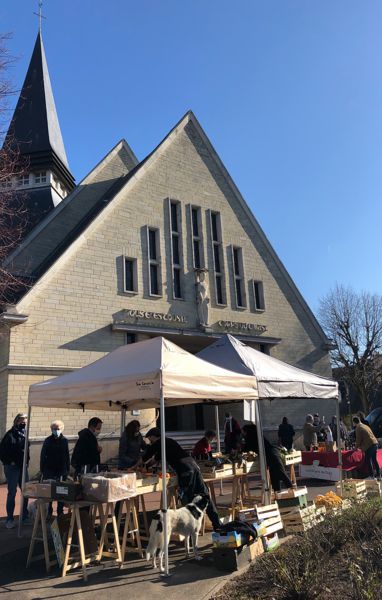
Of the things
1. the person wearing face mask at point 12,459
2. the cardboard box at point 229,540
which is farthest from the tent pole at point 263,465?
the person wearing face mask at point 12,459

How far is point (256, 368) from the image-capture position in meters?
8.84

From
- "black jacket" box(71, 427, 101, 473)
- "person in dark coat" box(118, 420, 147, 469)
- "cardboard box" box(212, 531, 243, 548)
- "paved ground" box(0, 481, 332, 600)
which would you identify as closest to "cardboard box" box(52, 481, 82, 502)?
"paved ground" box(0, 481, 332, 600)

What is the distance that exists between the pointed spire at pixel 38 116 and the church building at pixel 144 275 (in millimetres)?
209

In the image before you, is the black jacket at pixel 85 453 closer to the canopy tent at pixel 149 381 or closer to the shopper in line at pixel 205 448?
the canopy tent at pixel 149 381

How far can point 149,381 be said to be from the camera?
6703 millimetres

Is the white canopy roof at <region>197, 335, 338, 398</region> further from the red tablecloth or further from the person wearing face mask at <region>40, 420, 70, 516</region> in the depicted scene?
the person wearing face mask at <region>40, 420, 70, 516</region>

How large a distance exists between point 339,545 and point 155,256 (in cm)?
1598

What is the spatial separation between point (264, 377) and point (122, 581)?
4.02 meters

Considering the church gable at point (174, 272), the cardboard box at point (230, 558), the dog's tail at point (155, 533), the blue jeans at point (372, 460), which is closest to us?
the cardboard box at point (230, 558)

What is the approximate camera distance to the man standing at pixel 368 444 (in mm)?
11359

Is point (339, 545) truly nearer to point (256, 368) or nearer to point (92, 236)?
point (256, 368)

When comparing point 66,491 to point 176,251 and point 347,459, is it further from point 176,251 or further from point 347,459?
point 176,251

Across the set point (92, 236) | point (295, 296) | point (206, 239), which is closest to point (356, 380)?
point (295, 296)

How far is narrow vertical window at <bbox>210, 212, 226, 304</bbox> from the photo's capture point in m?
22.6
